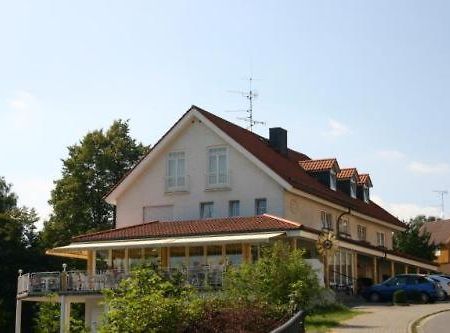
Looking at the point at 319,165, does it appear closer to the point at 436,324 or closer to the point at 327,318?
the point at 327,318

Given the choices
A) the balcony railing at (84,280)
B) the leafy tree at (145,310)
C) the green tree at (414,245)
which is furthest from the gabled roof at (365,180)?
the leafy tree at (145,310)

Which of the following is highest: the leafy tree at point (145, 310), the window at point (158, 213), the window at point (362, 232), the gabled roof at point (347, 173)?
the gabled roof at point (347, 173)

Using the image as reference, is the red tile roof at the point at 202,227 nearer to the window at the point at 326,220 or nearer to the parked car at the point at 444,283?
the window at the point at 326,220

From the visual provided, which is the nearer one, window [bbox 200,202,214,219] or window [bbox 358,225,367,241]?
window [bbox 200,202,214,219]

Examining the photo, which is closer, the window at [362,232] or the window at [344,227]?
the window at [344,227]

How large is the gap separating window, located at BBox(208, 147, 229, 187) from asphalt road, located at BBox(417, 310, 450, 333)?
50.2ft

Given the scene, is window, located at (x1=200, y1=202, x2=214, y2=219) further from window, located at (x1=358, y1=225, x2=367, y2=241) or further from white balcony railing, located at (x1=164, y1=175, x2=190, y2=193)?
window, located at (x1=358, y1=225, x2=367, y2=241)

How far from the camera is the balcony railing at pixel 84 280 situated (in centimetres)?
3469

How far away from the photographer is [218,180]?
1676 inches

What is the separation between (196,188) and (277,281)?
59.3 ft

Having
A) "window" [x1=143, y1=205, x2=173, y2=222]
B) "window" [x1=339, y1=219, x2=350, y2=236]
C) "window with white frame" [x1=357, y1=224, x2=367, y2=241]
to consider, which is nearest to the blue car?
"window" [x1=339, y1=219, x2=350, y2=236]

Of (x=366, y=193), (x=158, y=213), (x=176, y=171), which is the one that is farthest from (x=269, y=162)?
(x=366, y=193)

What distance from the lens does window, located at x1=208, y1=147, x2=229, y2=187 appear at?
42.4m

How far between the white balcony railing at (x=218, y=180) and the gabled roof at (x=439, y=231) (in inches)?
1596
